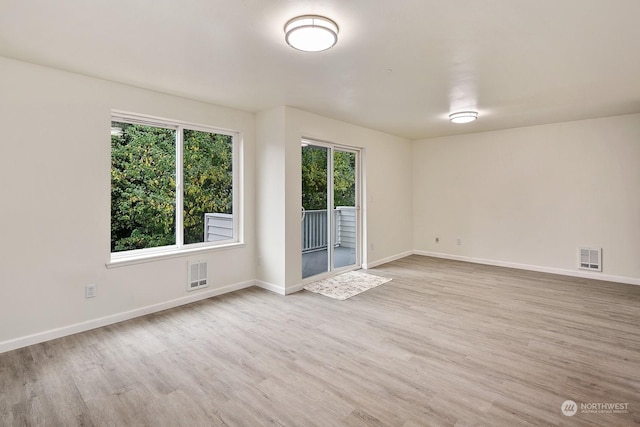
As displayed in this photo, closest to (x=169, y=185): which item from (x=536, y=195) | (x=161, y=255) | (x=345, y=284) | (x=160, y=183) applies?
(x=160, y=183)

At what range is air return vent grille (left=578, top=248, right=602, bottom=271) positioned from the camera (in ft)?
15.9

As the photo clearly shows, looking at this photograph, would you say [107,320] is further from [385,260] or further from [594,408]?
[385,260]

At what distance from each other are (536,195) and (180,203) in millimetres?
5475

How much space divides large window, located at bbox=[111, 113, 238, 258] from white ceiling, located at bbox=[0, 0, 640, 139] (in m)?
0.54

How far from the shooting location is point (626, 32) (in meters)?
2.26

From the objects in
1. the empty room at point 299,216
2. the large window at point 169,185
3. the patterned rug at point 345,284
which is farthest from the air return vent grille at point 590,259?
the large window at point 169,185

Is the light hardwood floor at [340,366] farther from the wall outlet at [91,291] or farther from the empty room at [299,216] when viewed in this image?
the wall outlet at [91,291]

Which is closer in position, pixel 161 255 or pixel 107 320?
pixel 107 320

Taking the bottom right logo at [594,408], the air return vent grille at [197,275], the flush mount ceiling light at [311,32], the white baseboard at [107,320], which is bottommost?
the bottom right logo at [594,408]

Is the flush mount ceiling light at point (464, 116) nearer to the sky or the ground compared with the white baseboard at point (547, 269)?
nearer to the sky

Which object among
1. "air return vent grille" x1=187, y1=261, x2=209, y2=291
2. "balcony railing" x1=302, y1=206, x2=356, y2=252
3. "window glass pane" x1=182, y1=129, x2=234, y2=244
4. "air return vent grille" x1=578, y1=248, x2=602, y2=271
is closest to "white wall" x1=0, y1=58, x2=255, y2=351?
"air return vent grille" x1=187, y1=261, x2=209, y2=291

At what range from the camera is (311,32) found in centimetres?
213

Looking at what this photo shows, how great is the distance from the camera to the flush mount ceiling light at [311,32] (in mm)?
2080

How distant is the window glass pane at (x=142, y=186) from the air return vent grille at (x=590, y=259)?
5.90 m
